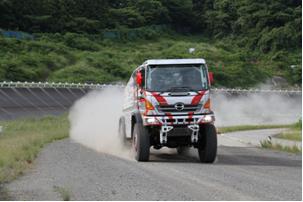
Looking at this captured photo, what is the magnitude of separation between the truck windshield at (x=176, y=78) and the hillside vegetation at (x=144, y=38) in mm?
41099

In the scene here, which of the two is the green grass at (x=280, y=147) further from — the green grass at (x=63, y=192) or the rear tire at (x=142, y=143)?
the green grass at (x=63, y=192)

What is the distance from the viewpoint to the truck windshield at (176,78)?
20.0 m

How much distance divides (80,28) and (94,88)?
119ft

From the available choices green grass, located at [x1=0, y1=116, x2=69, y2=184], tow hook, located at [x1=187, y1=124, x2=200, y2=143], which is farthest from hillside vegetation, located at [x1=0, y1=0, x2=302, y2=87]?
tow hook, located at [x1=187, y1=124, x2=200, y2=143]

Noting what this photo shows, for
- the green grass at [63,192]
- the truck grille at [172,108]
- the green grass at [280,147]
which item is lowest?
the green grass at [280,147]

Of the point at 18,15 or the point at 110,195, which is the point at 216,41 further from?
the point at 110,195

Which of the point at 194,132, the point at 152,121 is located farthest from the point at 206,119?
the point at 152,121

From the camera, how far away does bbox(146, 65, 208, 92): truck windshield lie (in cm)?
2003

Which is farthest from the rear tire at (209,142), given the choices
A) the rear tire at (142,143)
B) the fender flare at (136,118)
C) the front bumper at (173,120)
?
the fender flare at (136,118)

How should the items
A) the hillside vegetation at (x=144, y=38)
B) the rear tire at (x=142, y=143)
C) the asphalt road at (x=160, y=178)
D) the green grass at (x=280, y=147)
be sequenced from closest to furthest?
the asphalt road at (x=160, y=178)
the rear tire at (x=142, y=143)
the green grass at (x=280, y=147)
the hillside vegetation at (x=144, y=38)

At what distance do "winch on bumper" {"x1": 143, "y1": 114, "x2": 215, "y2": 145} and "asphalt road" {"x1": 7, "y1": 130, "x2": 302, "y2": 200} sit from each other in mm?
999

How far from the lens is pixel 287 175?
56.3ft

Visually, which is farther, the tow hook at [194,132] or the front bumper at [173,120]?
the tow hook at [194,132]

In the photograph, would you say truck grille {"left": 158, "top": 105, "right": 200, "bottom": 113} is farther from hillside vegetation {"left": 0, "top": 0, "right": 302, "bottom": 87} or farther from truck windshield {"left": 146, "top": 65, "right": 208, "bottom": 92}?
hillside vegetation {"left": 0, "top": 0, "right": 302, "bottom": 87}
